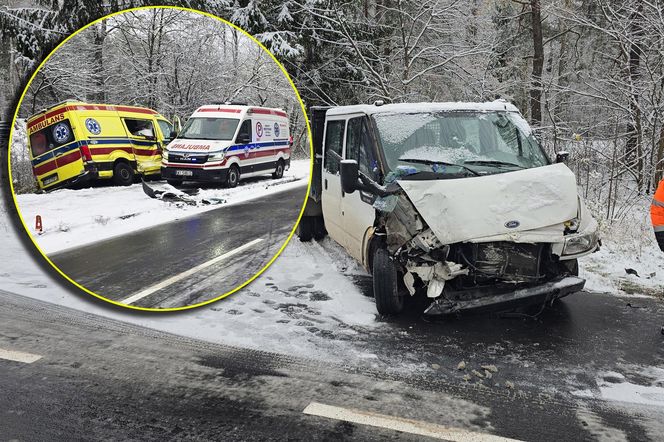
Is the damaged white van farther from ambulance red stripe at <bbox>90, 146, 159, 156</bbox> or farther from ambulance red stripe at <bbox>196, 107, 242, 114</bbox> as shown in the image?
ambulance red stripe at <bbox>90, 146, 159, 156</bbox>

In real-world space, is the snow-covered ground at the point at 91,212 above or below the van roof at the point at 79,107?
below

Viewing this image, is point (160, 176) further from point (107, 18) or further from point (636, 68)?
point (636, 68)

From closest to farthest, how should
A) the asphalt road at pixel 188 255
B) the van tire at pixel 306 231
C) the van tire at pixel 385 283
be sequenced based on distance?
the asphalt road at pixel 188 255 < the van tire at pixel 385 283 < the van tire at pixel 306 231

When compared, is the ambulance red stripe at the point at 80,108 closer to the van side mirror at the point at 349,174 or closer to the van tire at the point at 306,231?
the van side mirror at the point at 349,174

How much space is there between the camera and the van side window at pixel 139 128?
1948 mm

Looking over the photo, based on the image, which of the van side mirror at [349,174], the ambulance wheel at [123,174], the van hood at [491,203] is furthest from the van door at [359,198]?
the ambulance wheel at [123,174]

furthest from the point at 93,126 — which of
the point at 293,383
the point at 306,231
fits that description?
the point at 306,231

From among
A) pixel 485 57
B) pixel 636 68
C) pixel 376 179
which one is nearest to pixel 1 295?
→ pixel 376 179

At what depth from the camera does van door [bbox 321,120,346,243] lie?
21.6ft

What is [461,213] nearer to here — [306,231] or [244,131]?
[244,131]

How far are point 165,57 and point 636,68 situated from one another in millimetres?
11895

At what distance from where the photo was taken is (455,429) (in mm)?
3396

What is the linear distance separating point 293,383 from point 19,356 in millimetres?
2294

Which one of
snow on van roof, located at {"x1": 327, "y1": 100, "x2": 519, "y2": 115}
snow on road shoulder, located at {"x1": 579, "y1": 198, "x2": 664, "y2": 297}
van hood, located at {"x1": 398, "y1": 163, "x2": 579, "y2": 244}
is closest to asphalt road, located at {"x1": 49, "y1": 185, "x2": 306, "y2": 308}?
van hood, located at {"x1": 398, "y1": 163, "x2": 579, "y2": 244}
